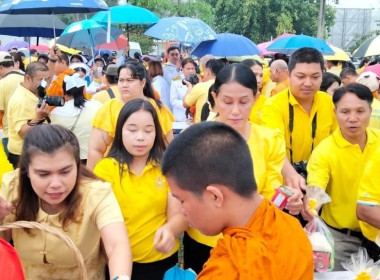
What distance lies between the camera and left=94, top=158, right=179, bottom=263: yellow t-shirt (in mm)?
2715

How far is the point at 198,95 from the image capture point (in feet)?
20.3

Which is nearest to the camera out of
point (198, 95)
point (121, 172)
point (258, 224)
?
point (258, 224)

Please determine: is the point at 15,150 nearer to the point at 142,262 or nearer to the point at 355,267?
the point at 142,262

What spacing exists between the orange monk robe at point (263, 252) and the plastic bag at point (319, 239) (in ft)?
2.44

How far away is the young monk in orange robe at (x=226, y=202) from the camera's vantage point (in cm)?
160

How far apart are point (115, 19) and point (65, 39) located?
273cm

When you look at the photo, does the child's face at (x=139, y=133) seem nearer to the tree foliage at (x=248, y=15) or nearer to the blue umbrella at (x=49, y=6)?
the blue umbrella at (x=49, y=6)

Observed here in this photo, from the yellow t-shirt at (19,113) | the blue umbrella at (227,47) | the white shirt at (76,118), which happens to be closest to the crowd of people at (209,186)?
the white shirt at (76,118)

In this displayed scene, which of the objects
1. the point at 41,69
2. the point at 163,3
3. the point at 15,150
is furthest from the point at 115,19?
the point at 163,3

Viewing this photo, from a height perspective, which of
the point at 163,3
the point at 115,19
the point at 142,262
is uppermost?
the point at 163,3

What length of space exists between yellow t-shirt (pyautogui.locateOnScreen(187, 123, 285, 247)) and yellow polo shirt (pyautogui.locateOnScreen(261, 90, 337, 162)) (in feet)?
2.67

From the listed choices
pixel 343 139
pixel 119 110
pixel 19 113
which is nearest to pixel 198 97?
→ pixel 19 113

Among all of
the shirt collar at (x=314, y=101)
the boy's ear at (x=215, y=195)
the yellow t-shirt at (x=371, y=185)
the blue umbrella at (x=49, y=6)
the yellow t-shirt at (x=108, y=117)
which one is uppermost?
the blue umbrella at (x=49, y=6)

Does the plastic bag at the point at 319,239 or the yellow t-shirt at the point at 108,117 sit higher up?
the yellow t-shirt at the point at 108,117
